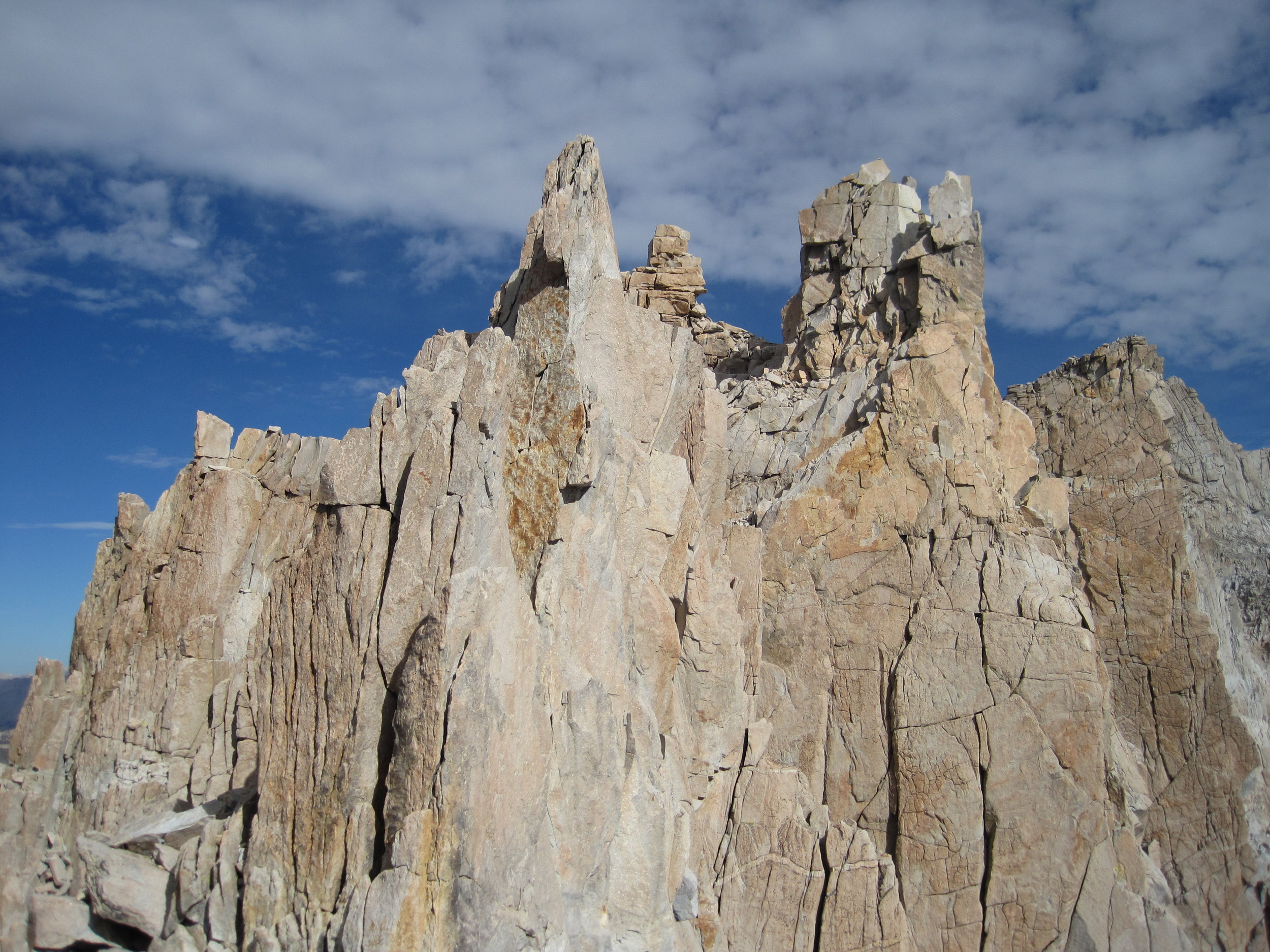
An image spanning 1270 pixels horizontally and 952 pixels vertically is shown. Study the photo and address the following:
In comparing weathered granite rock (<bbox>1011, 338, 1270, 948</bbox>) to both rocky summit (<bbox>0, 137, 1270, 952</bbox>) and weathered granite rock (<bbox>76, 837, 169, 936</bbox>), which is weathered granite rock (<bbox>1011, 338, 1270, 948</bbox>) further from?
weathered granite rock (<bbox>76, 837, 169, 936</bbox>)

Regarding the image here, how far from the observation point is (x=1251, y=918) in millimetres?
16016

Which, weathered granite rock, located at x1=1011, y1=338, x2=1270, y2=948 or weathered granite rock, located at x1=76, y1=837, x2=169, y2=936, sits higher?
weathered granite rock, located at x1=1011, y1=338, x2=1270, y2=948

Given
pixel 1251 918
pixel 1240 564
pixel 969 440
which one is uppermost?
pixel 969 440

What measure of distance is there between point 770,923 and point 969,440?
881 centimetres

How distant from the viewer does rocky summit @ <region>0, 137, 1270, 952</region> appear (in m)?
9.31

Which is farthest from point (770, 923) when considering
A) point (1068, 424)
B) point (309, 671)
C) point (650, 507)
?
point (1068, 424)

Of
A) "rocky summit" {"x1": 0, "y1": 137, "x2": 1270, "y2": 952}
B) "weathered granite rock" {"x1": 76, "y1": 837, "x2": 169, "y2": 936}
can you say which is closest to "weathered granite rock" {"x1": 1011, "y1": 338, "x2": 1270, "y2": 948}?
"rocky summit" {"x1": 0, "y1": 137, "x2": 1270, "y2": 952}

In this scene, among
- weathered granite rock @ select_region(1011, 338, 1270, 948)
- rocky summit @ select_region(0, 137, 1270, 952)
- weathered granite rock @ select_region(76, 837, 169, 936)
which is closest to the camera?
rocky summit @ select_region(0, 137, 1270, 952)

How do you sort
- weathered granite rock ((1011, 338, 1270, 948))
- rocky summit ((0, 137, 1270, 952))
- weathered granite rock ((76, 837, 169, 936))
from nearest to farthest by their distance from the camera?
rocky summit ((0, 137, 1270, 952)), weathered granite rock ((76, 837, 169, 936)), weathered granite rock ((1011, 338, 1270, 948))

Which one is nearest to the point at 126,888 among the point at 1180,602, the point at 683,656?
the point at 683,656

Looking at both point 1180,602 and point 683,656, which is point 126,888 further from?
point 1180,602

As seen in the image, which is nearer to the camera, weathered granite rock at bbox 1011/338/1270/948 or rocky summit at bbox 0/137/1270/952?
rocky summit at bbox 0/137/1270/952

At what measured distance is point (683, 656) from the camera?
Answer: 1268 cm

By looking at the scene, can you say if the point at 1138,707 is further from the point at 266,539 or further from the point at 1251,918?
the point at 266,539
